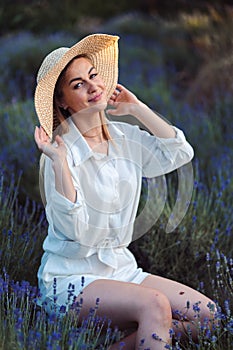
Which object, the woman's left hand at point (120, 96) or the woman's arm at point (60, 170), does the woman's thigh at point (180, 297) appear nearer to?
the woman's arm at point (60, 170)

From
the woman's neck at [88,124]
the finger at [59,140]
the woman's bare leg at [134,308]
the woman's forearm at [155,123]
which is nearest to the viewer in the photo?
the woman's bare leg at [134,308]

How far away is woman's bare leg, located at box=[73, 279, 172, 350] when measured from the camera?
7.54 feet

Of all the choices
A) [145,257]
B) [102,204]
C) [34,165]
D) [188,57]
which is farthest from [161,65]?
[102,204]

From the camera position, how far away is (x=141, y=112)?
105 inches

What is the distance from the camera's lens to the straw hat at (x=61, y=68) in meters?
2.45

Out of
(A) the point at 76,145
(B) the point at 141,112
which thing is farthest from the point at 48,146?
(B) the point at 141,112

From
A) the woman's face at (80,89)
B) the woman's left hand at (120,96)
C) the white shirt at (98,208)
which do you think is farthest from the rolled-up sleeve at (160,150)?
the woman's face at (80,89)

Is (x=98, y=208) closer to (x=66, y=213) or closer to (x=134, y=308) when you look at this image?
(x=66, y=213)

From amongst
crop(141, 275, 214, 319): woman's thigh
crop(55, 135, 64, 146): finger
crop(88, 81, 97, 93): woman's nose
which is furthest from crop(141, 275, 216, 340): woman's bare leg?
crop(88, 81, 97, 93): woman's nose

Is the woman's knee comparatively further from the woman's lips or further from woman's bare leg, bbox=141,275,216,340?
the woman's lips

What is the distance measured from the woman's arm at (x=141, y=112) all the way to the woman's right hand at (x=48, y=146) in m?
0.32

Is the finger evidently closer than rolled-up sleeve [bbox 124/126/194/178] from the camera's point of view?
Yes

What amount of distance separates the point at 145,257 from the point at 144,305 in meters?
0.92

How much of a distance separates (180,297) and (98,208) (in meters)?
0.43
